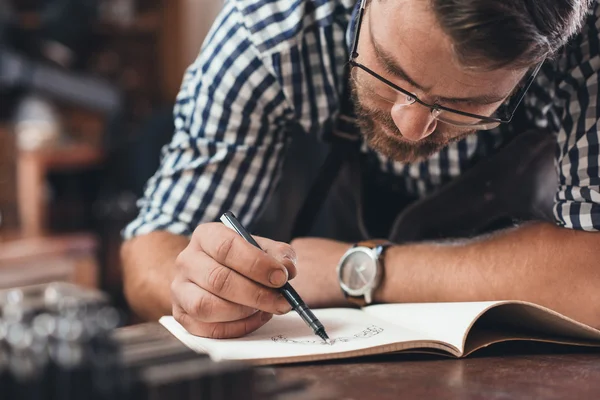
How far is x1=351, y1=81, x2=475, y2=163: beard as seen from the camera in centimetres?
109

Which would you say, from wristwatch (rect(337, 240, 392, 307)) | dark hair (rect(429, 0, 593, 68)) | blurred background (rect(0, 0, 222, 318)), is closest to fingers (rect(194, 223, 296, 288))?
wristwatch (rect(337, 240, 392, 307))

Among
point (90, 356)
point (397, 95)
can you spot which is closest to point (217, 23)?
point (397, 95)

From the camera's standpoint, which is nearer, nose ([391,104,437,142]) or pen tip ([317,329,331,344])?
pen tip ([317,329,331,344])

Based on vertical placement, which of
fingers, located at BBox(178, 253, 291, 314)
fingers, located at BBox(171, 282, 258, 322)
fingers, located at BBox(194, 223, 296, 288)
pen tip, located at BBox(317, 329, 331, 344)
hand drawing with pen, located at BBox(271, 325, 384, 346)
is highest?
fingers, located at BBox(194, 223, 296, 288)

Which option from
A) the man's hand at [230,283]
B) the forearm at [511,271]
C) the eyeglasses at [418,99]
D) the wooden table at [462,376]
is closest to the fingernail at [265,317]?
the man's hand at [230,283]

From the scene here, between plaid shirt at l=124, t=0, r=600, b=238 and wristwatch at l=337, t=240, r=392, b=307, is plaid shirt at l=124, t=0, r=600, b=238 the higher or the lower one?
the higher one

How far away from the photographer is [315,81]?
1.32m

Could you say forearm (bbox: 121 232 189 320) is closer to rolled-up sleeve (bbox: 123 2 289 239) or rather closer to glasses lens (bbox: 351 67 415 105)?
rolled-up sleeve (bbox: 123 2 289 239)

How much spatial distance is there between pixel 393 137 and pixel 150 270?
45 centimetres

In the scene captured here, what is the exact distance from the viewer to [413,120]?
1037 mm

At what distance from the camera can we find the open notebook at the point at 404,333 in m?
0.87

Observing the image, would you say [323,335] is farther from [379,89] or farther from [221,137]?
[221,137]

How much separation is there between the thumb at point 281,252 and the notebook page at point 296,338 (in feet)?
0.25

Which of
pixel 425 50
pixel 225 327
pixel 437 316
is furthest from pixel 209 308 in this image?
pixel 425 50
